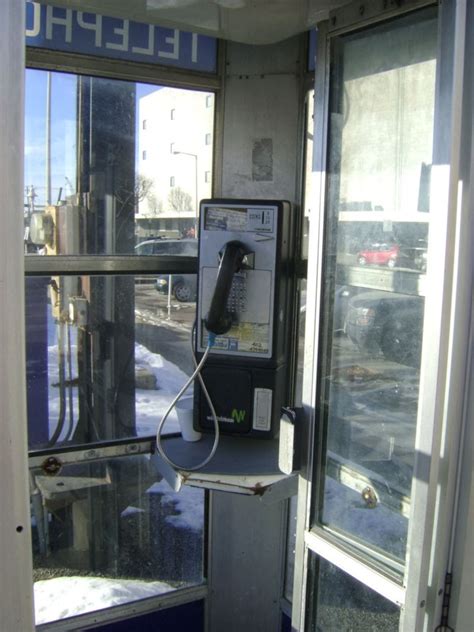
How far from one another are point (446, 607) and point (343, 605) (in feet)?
1.61

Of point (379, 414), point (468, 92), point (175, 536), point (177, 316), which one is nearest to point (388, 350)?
point (379, 414)

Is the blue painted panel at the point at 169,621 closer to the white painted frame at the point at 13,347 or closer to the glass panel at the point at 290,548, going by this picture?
the glass panel at the point at 290,548

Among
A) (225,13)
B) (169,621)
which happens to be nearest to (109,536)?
(169,621)

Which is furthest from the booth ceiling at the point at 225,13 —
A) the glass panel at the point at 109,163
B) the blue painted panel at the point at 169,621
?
the blue painted panel at the point at 169,621

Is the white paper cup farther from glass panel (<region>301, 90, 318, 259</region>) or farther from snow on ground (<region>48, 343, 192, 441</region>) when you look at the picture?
glass panel (<region>301, 90, 318, 259</region>)

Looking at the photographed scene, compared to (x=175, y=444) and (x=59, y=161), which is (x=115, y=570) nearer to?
(x=175, y=444)

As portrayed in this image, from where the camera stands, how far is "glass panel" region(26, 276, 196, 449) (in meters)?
2.46

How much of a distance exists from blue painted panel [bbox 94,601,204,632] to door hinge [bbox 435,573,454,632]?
1.49 meters

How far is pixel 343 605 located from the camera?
6.66 ft

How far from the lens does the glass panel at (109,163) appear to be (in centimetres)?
233

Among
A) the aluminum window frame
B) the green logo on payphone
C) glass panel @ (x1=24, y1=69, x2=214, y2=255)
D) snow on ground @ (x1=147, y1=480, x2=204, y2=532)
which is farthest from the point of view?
snow on ground @ (x1=147, y1=480, x2=204, y2=532)

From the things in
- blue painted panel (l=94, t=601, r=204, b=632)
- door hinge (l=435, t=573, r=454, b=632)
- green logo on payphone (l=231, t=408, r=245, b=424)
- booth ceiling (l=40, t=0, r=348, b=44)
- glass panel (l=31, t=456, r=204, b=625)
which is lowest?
blue painted panel (l=94, t=601, r=204, b=632)

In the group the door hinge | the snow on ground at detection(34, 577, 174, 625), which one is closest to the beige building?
the snow on ground at detection(34, 577, 174, 625)

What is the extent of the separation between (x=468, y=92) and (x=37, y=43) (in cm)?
146
